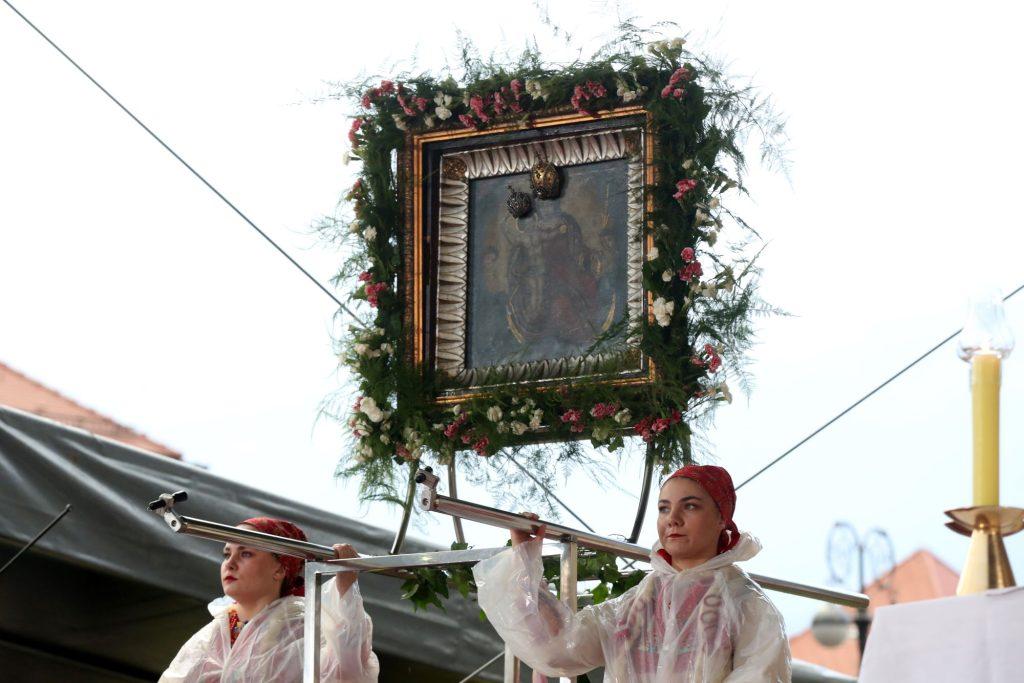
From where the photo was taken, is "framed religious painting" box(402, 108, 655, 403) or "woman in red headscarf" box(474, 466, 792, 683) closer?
"woman in red headscarf" box(474, 466, 792, 683)

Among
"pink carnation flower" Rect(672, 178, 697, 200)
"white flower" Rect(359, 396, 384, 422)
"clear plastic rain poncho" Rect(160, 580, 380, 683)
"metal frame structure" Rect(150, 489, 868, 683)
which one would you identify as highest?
"pink carnation flower" Rect(672, 178, 697, 200)

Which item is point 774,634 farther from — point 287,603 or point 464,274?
point 464,274

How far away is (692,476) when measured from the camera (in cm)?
286

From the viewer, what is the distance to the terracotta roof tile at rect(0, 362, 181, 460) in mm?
4801

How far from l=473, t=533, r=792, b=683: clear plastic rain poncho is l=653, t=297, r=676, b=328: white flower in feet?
3.07

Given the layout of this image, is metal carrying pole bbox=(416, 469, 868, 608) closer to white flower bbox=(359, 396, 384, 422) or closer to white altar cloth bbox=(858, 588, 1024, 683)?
white altar cloth bbox=(858, 588, 1024, 683)

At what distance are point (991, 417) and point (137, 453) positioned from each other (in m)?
3.21

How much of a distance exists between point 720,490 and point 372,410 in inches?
52.6

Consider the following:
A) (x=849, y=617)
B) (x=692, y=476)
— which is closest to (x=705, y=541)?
(x=692, y=476)

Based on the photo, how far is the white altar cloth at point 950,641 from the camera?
140 centimetres

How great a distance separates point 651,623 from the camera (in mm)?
2758

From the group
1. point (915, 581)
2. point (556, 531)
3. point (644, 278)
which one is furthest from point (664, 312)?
point (915, 581)

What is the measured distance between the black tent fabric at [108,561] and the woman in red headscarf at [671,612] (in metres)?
1.83

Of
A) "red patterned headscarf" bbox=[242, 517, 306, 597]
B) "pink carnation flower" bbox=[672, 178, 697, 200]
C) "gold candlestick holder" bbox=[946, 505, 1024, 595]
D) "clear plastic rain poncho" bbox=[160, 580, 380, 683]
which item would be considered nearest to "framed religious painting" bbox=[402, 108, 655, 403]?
"pink carnation flower" bbox=[672, 178, 697, 200]
